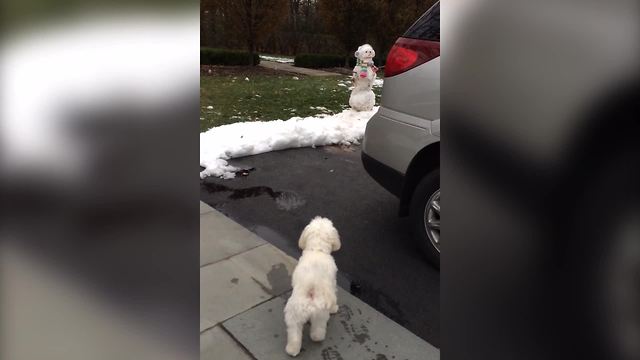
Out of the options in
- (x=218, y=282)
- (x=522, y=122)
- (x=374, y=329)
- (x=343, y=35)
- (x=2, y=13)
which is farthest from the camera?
(x=343, y=35)

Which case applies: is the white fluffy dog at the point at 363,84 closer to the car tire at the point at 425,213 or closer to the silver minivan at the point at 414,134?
the silver minivan at the point at 414,134

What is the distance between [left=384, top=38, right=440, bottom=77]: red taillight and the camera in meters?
2.73

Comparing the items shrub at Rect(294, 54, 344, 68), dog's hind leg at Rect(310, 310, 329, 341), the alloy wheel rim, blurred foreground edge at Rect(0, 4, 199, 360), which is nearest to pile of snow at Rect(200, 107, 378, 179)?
the alloy wheel rim

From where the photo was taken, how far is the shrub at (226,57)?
15171 millimetres

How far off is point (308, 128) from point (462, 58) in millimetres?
5903

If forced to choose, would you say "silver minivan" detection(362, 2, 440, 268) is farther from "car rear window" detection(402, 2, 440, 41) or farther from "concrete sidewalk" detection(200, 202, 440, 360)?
"concrete sidewalk" detection(200, 202, 440, 360)

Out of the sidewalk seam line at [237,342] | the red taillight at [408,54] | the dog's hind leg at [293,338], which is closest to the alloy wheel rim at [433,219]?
the red taillight at [408,54]

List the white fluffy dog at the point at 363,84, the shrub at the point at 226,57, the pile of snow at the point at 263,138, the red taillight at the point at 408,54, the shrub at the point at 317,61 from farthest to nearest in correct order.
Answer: the shrub at the point at 317,61 → the shrub at the point at 226,57 → the white fluffy dog at the point at 363,84 → the pile of snow at the point at 263,138 → the red taillight at the point at 408,54

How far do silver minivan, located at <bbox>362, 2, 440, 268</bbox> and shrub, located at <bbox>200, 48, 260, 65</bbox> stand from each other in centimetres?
1307

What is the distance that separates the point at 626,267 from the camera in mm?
432

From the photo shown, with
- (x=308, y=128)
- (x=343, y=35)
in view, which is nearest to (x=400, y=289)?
(x=308, y=128)

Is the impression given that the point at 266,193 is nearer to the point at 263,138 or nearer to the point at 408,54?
the point at 263,138

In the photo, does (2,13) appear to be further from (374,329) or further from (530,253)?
(374,329)

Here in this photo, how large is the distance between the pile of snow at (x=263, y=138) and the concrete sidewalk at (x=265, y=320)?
180cm
